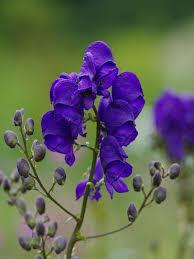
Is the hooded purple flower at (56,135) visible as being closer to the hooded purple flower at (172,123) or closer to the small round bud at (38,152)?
the small round bud at (38,152)

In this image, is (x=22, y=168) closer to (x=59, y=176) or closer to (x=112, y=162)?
(x=59, y=176)

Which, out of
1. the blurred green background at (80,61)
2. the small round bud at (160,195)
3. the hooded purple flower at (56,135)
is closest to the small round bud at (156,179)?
the small round bud at (160,195)

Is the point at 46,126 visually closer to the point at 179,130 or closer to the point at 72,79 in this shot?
the point at 72,79

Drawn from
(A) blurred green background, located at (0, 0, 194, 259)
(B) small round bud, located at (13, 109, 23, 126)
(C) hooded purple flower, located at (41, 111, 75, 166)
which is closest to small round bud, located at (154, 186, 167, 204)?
(C) hooded purple flower, located at (41, 111, 75, 166)

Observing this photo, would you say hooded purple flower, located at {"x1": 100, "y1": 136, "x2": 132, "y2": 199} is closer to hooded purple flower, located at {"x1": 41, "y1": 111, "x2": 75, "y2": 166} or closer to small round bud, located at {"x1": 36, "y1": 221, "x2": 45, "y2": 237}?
hooded purple flower, located at {"x1": 41, "y1": 111, "x2": 75, "y2": 166}

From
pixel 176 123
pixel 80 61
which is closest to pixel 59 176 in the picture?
pixel 176 123
